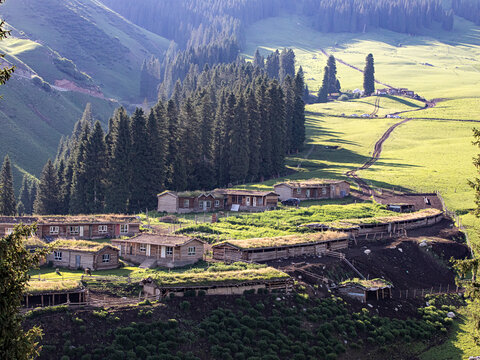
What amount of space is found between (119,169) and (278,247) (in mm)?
38587

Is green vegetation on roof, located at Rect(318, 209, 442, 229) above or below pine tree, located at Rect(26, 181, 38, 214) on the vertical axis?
above

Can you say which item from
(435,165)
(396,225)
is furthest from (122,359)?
(435,165)

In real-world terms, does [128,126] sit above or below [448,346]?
above

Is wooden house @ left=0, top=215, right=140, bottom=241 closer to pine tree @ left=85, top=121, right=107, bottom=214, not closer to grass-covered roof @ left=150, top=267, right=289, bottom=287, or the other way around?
pine tree @ left=85, top=121, right=107, bottom=214

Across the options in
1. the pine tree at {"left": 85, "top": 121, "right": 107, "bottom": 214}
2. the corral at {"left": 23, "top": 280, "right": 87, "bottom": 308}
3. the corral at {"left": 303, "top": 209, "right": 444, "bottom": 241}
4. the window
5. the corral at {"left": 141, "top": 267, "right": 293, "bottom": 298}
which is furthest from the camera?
the pine tree at {"left": 85, "top": 121, "right": 107, "bottom": 214}

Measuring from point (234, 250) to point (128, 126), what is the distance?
4104cm

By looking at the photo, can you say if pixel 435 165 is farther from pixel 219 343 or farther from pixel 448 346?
pixel 219 343

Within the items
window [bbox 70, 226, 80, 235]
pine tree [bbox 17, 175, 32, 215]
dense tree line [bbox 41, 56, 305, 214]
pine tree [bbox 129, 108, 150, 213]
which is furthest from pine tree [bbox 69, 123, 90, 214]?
pine tree [bbox 17, 175, 32, 215]

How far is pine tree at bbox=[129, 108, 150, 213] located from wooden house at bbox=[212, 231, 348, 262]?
106 feet

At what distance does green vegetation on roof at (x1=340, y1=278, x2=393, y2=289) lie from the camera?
55188 millimetres

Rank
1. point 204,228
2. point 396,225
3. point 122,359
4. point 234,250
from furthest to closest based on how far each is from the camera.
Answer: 1. point 396,225
2. point 204,228
3. point 234,250
4. point 122,359

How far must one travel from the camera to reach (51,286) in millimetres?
→ 43375

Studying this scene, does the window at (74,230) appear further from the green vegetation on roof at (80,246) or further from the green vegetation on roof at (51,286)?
the green vegetation on roof at (51,286)

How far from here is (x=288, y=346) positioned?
43812mm
